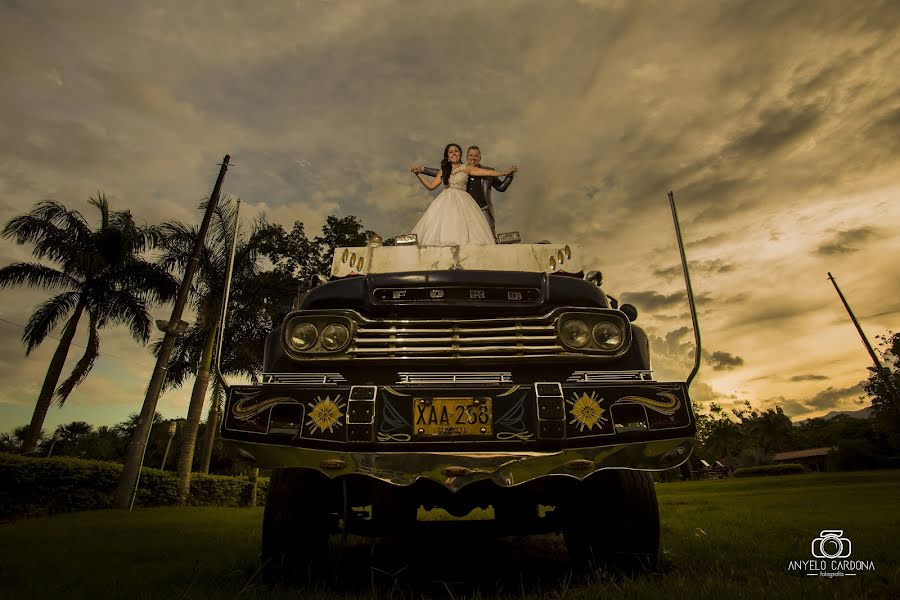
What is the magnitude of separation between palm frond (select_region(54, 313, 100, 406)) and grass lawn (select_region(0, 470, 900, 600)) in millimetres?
11873

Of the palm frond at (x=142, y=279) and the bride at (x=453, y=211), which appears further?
the palm frond at (x=142, y=279)

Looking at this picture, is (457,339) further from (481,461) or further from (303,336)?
(303,336)

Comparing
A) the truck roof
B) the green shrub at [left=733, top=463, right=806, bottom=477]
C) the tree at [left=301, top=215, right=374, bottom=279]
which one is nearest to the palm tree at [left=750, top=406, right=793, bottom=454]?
the green shrub at [left=733, top=463, right=806, bottom=477]

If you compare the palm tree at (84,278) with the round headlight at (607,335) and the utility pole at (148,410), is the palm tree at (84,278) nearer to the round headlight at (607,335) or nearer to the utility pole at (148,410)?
the utility pole at (148,410)

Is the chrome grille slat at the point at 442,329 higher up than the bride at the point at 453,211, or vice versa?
the bride at the point at 453,211

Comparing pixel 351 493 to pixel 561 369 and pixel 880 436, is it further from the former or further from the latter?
pixel 880 436

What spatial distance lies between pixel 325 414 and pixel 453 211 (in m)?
3.71

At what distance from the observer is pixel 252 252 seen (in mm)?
18234

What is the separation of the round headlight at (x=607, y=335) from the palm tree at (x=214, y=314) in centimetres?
1551

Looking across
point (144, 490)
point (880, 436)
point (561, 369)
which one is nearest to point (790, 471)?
point (880, 436)

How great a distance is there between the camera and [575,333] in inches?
107

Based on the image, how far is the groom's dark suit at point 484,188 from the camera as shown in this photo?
6.28m

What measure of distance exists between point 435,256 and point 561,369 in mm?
1829

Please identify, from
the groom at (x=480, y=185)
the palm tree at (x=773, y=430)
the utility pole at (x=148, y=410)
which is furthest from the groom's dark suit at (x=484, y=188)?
the palm tree at (x=773, y=430)
